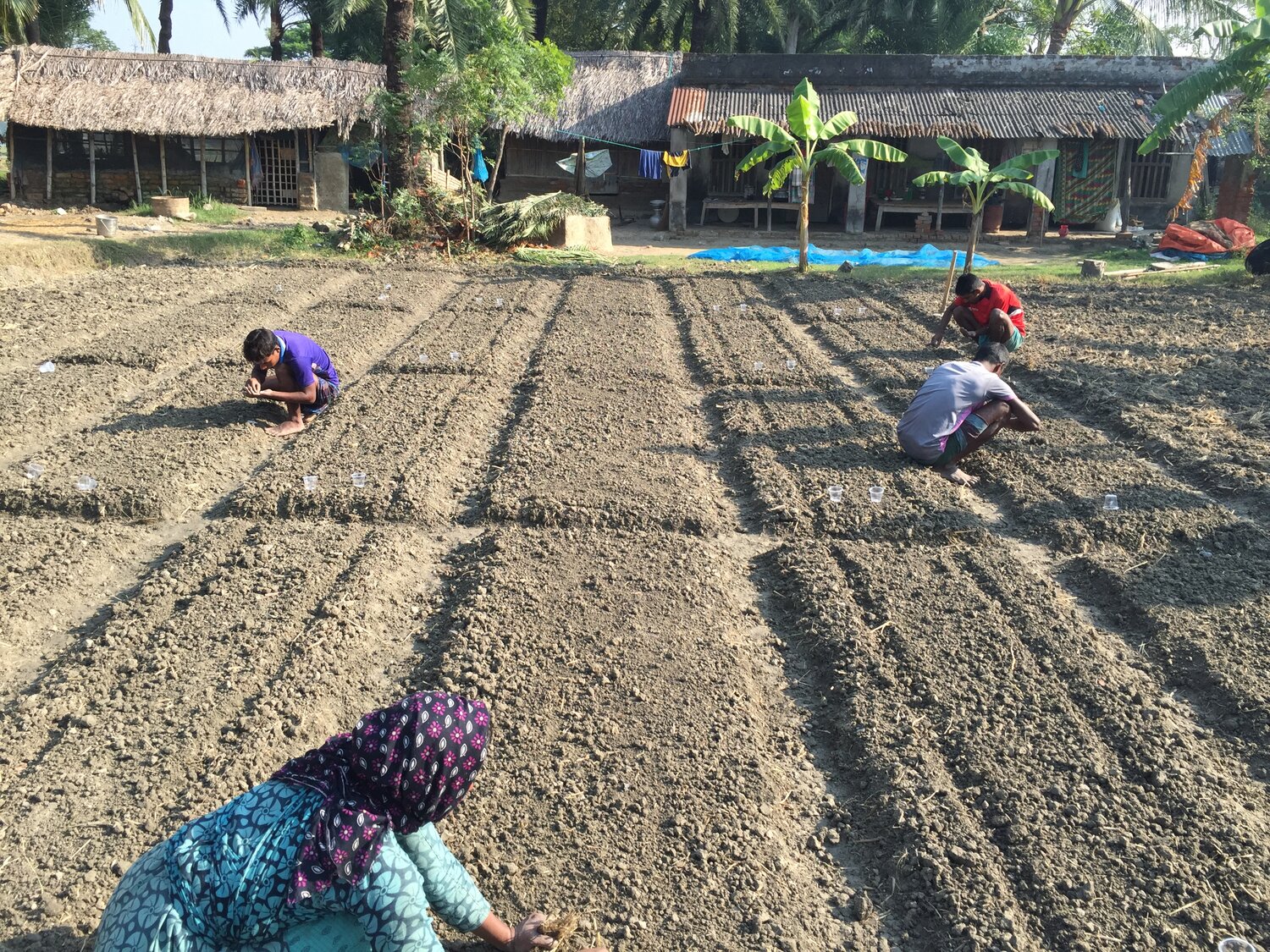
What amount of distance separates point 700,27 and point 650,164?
29.2 ft

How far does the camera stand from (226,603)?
14.8 ft

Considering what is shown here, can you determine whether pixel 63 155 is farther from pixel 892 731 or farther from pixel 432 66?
pixel 892 731

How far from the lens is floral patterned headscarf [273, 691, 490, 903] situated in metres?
2.03

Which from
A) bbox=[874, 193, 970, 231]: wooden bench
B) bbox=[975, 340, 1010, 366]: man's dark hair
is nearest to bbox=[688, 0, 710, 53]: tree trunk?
bbox=[874, 193, 970, 231]: wooden bench

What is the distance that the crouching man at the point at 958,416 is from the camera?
612 centimetres

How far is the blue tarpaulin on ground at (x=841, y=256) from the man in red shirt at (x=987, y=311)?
7679mm

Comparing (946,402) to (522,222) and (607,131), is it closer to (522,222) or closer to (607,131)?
(522,222)

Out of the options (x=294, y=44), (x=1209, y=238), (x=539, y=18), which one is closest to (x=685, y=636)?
(x=1209, y=238)

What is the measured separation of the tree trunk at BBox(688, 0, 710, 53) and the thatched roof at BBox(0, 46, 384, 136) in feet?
36.8

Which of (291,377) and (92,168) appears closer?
(291,377)

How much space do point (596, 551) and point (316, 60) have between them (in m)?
19.0

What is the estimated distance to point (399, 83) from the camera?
598 inches

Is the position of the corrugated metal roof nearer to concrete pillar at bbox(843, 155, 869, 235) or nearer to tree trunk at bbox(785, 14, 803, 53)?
concrete pillar at bbox(843, 155, 869, 235)

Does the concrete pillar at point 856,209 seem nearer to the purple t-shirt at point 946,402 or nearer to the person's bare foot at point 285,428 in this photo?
the purple t-shirt at point 946,402
